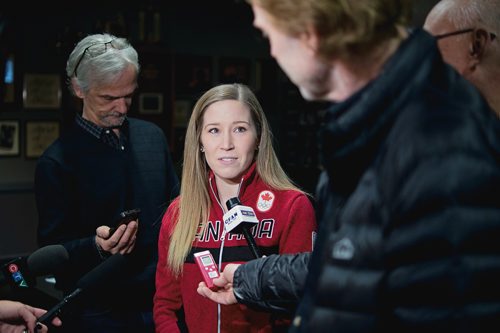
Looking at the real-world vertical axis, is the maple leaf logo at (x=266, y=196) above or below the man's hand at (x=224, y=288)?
above

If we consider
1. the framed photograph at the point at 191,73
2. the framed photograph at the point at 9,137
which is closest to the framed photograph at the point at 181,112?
the framed photograph at the point at 191,73

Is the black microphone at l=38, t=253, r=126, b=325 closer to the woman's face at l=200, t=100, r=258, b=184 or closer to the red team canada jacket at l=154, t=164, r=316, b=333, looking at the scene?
the red team canada jacket at l=154, t=164, r=316, b=333

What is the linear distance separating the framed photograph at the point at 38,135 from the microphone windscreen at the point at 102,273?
480cm

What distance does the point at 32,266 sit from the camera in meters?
1.83

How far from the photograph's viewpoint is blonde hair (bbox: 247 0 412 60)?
984mm

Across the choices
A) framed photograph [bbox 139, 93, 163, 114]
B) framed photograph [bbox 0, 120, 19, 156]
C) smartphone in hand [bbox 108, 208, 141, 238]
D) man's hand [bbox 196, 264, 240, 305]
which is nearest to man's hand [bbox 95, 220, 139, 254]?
smartphone in hand [bbox 108, 208, 141, 238]

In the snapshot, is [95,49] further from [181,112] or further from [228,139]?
[181,112]

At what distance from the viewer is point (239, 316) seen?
190 centimetres

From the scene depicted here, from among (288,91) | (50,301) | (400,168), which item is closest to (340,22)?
(400,168)

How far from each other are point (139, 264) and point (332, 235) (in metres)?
1.55

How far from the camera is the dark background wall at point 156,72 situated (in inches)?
248

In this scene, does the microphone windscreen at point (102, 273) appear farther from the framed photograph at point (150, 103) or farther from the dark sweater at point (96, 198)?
the framed photograph at point (150, 103)

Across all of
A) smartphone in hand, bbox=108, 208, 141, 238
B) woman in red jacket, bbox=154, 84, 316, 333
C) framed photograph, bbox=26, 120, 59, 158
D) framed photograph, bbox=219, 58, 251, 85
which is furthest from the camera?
framed photograph, bbox=219, 58, 251, 85

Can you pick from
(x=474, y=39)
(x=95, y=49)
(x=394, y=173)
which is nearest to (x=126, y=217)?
(x=95, y=49)
